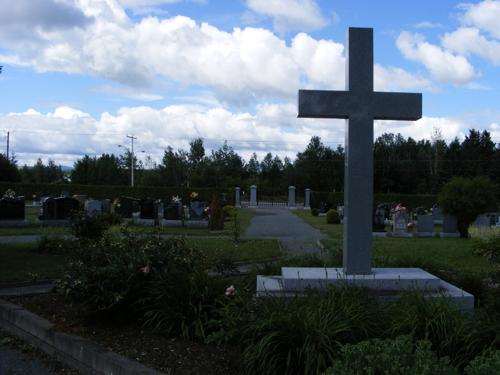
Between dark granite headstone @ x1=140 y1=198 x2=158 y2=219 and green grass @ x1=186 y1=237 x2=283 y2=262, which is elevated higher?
dark granite headstone @ x1=140 y1=198 x2=158 y2=219

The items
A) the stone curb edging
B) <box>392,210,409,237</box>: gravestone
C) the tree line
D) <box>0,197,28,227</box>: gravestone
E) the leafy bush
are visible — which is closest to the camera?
the stone curb edging

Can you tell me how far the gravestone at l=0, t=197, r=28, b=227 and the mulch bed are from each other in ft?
57.4

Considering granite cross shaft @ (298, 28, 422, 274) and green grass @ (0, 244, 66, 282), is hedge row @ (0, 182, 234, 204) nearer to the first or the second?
green grass @ (0, 244, 66, 282)

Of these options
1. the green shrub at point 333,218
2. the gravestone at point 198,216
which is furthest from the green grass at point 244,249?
the green shrub at point 333,218

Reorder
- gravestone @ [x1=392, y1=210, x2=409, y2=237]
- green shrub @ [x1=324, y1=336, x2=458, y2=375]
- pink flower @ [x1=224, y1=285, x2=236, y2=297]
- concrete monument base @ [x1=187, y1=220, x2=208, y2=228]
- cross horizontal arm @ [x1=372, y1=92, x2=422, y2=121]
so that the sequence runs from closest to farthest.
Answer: green shrub @ [x1=324, y1=336, x2=458, y2=375]
pink flower @ [x1=224, y1=285, x2=236, y2=297]
cross horizontal arm @ [x1=372, y1=92, x2=422, y2=121]
gravestone @ [x1=392, y1=210, x2=409, y2=237]
concrete monument base @ [x1=187, y1=220, x2=208, y2=228]

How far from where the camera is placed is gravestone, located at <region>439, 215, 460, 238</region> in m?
22.8

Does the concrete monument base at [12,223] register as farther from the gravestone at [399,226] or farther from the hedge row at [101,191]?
the hedge row at [101,191]

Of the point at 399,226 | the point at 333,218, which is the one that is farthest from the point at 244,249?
the point at 333,218

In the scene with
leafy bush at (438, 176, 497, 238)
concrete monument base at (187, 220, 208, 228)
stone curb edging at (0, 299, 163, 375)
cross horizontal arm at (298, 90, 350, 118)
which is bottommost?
stone curb edging at (0, 299, 163, 375)

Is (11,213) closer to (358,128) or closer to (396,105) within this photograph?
(358,128)

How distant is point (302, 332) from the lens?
14.3ft

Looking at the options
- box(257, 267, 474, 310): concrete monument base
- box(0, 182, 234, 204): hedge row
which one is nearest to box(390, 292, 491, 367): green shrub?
box(257, 267, 474, 310): concrete monument base

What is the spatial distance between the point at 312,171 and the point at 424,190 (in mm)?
15808

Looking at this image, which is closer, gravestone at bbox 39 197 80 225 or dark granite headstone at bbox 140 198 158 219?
gravestone at bbox 39 197 80 225
